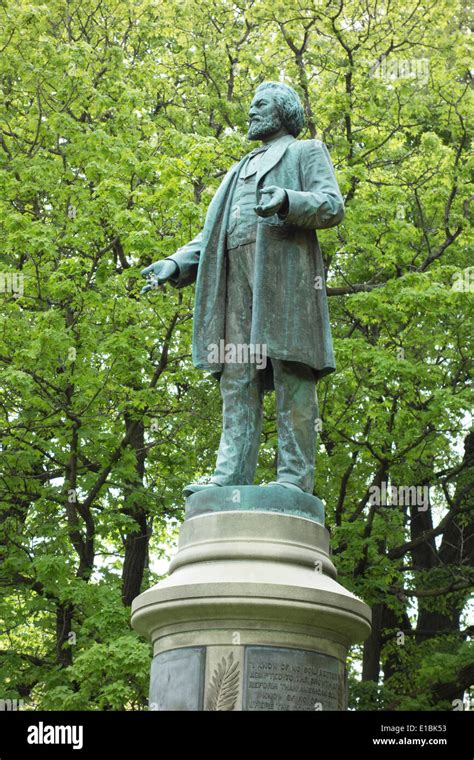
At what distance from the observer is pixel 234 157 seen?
15.8 meters

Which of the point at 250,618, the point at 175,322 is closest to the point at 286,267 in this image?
the point at 250,618

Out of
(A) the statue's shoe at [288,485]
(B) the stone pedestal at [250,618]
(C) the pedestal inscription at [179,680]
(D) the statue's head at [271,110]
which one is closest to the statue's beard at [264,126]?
(D) the statue's head at [271,110]

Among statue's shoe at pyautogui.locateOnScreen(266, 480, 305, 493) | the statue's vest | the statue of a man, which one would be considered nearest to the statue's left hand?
the statue of a man

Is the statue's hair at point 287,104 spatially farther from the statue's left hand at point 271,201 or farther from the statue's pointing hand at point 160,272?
the statue's pointing hand at point 160,272

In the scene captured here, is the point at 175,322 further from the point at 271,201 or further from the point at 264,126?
the point at 271,201

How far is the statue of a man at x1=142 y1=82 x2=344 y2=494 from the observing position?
24.3 feet

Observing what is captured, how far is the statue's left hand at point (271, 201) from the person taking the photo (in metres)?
7.02

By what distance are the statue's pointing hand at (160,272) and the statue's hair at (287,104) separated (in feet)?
4.15

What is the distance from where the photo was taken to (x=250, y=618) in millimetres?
6547

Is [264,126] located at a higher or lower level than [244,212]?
higher

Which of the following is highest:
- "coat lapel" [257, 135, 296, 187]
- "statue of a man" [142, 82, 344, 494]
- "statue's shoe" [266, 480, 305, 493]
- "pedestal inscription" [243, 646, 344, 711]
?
"coat lapel" [257, 135, 296, 187]

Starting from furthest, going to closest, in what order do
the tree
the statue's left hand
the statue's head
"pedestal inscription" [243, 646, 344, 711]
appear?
the tree → the statue's head → the statue's left hand → "pedestal inscription" [243, 646, 344, 711]

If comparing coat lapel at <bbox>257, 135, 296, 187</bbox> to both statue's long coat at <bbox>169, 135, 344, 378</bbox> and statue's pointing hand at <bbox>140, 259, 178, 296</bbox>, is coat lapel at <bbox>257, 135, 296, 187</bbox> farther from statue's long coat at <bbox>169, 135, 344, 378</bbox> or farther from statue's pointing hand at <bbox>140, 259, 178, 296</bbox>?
statue's pointing hand at <bbox>140, 259, 178, 296</bbox>

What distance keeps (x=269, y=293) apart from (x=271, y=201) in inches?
27.3
